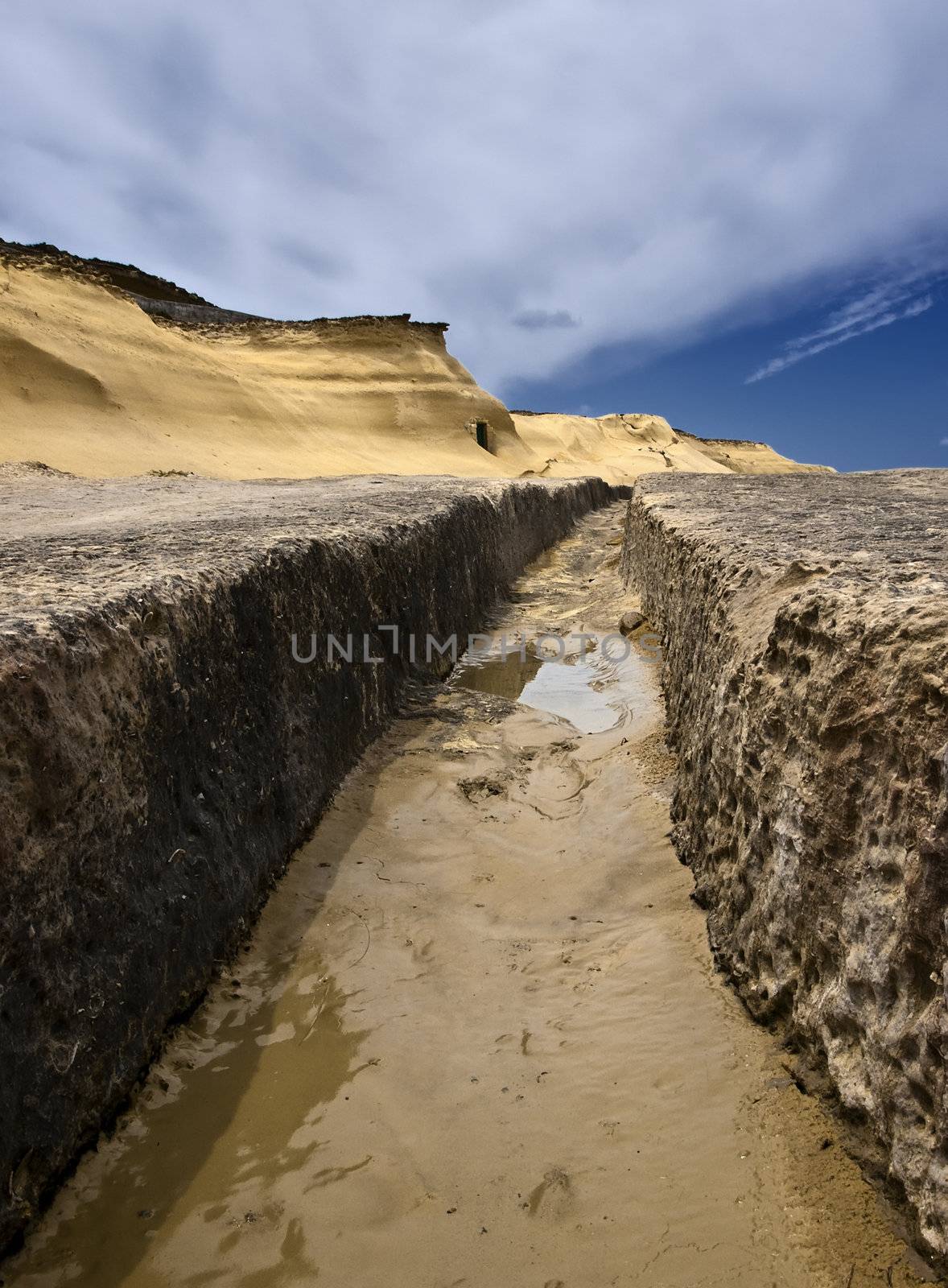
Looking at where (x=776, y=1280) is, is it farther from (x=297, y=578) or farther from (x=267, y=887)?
(x=297, y=578)

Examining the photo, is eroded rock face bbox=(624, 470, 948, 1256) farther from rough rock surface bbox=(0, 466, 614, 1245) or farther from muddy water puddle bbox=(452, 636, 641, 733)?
rough rock surface bbox=(0, 466, 614, 1245)

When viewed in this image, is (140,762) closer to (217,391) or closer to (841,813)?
(841,813)

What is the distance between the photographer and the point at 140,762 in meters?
1.92

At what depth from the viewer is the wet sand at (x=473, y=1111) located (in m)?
Answer: 1.45

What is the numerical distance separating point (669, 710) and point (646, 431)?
1319 inches

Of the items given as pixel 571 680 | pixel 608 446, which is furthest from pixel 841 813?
pixel 608 446

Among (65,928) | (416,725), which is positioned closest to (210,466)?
(416,725)

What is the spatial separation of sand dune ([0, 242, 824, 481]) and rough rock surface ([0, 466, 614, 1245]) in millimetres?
A: 7372

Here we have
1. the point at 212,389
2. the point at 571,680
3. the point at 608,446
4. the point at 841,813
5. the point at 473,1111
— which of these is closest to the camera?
the point at 841,813

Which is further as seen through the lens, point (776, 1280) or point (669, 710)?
Answer: point (669, 710)

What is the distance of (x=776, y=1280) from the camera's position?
1342mm

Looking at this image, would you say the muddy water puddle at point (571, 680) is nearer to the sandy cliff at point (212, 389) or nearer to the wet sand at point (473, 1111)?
the wet sand at point (473, 1111)

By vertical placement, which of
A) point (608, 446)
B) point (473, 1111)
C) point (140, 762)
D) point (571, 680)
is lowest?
point (473, 1111)

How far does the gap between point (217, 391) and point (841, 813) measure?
15.5 metres
